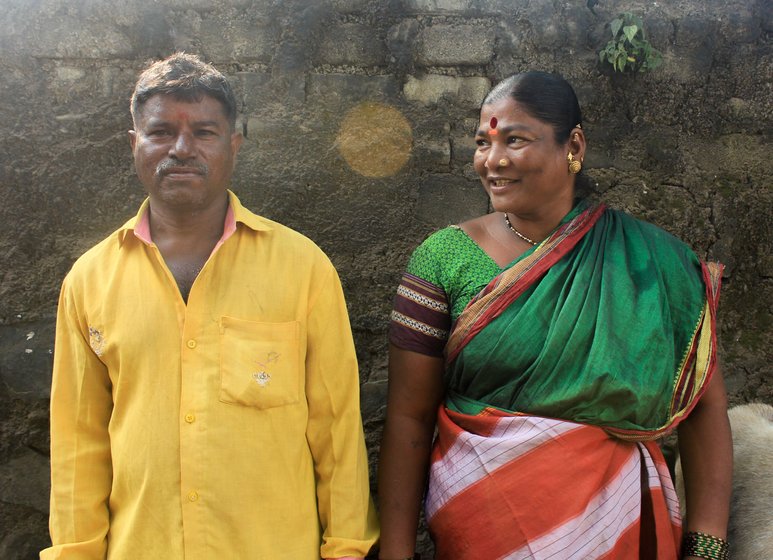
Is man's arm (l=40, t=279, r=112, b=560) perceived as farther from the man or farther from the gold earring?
the gold earring

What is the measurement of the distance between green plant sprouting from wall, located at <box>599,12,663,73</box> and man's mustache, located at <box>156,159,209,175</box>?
5.18 ft

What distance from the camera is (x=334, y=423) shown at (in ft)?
5.92

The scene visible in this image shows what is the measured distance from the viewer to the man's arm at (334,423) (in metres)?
1.77

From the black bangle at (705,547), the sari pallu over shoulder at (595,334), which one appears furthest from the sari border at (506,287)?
the black bangle at (705,547)

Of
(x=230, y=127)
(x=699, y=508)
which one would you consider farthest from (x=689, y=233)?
(x=230, y=127)

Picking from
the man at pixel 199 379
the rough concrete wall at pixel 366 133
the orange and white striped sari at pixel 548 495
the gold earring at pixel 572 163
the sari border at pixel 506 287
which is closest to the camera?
the man at pixel 199 379

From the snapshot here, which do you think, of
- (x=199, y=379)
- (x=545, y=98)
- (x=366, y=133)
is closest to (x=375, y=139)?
(x=366, y=133)

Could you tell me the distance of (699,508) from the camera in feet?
6.44

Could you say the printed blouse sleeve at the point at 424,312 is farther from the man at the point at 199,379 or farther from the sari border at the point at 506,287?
the man at the point at 199,379

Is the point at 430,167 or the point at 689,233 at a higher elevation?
the point at 430,167

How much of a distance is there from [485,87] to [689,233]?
3.06 ft

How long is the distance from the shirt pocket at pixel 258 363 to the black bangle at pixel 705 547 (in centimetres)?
112

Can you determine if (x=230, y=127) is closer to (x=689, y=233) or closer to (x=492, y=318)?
(x=492, y=318)

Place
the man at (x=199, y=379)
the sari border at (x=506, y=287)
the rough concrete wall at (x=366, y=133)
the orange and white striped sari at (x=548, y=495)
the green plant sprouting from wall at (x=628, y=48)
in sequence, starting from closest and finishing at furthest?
the man at (x=199, y=379), the orange and white striped sari at (x=548, y=495), the sari border at (x=506, y=287), the rough concrete wall at (x=366, y=133), the green plant sprouting from wall at (x=628, y=48)
